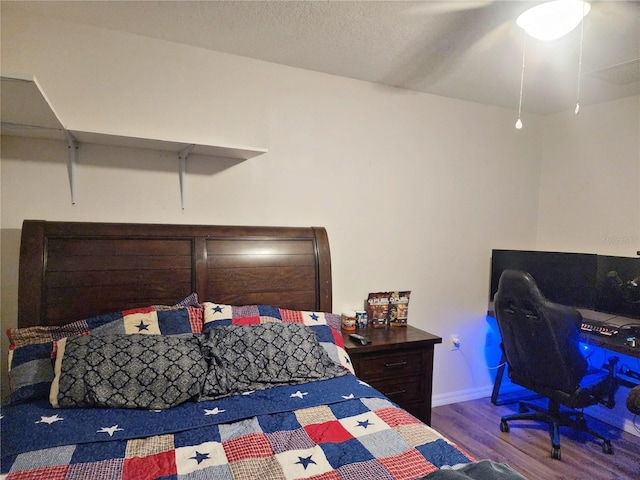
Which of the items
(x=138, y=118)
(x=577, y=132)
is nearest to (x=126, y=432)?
(x=138, y=118)

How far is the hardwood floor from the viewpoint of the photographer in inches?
92.2

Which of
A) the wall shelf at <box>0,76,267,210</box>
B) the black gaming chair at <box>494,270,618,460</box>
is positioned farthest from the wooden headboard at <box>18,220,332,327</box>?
the black gaming chair at <box>494,270,618,460</box>

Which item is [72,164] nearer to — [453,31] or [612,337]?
[453,31]

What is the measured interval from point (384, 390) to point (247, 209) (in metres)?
1.43

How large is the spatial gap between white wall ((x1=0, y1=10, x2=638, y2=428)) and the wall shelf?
5 centimetres

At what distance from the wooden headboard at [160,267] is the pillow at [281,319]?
147 mm

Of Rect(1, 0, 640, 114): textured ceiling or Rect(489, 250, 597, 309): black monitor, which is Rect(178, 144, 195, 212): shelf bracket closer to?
Rect(1, 0, 640, 114): textured ceiling

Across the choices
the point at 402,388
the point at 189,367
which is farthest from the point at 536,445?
the point at 189,367

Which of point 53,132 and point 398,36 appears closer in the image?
point 53,132

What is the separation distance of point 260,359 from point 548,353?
1.86 metres

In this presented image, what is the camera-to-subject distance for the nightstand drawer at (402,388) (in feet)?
7.79

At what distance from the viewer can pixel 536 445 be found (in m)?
2.60

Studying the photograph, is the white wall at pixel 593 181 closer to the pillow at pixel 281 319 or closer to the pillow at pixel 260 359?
the pillow at pixel 281 319

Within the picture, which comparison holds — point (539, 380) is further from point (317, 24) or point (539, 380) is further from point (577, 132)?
point (317, 24)
